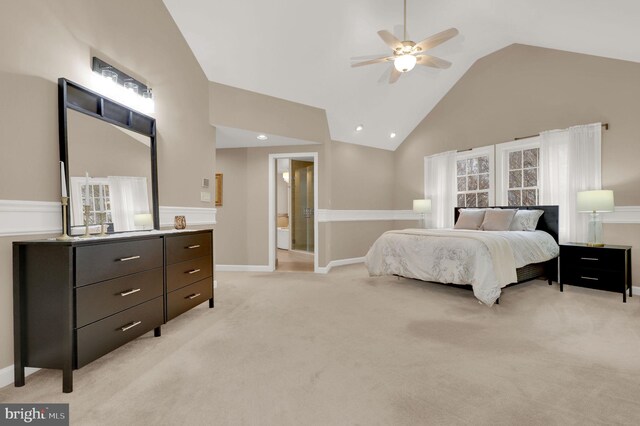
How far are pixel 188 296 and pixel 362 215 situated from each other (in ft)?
13.8

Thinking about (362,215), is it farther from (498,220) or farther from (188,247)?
(188,247)

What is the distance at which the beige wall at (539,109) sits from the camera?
154 inches

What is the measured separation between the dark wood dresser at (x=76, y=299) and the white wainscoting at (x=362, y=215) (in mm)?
3470

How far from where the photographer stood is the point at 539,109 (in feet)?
15.6

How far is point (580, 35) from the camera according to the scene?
382 centimetres

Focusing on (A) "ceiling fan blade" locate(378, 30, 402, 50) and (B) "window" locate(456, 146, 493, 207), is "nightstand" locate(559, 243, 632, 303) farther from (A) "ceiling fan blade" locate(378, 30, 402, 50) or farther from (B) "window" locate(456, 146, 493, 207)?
(A) "ceiling fan blade" locate(378, 30, 402, 50)

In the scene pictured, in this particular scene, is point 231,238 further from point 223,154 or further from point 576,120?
point 576,120

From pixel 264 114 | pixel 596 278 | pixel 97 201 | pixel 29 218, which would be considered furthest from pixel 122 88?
pixel 596 278

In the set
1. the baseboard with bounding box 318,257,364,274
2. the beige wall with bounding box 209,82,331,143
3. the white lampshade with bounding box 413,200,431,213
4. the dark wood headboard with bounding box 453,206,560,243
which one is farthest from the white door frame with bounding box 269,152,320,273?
the dark wood headboard with bounding box 453,206,560,243

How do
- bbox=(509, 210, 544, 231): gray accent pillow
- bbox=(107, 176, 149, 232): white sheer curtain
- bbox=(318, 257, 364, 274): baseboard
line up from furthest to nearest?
bbox=(318, 257, 364, 274): baseboard, bbox=(509, 210, 544, 231): gray accent pillow, bbox=(107, 176, 149, 232): white sheer curtain

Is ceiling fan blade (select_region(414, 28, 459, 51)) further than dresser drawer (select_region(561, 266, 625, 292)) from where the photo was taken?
No

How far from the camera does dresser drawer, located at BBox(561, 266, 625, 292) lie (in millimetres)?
3594

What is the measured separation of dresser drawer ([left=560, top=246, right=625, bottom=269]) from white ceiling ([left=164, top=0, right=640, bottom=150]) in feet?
7.61

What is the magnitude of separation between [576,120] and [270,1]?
4338 mm
